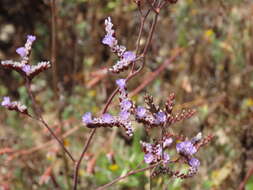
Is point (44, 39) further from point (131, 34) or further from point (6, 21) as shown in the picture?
point (131, 34)

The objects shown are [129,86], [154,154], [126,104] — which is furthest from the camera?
[129,86]

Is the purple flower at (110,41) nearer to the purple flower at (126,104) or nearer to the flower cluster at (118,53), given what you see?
the flower cluster at (118,53)

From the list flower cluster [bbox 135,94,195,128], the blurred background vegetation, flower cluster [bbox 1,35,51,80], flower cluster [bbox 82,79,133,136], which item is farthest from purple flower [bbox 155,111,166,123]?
the blurred background vegetation

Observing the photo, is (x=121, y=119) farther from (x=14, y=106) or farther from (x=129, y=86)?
(x=129, y=86)

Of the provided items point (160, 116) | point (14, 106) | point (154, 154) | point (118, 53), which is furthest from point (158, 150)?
point (14, 106)

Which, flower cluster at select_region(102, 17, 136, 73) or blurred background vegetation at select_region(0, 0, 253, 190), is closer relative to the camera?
flower cluster at select_region(102, 17, 136, 73)

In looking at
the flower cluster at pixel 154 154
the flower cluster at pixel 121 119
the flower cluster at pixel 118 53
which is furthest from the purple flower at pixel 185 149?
the flower cluster at pixel 118 53

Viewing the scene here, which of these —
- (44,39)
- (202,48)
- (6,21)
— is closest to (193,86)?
(202,48)

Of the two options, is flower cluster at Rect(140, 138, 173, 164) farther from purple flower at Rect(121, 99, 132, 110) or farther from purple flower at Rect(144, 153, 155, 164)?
purple flower at Rect(121, 99, 132, 110)
